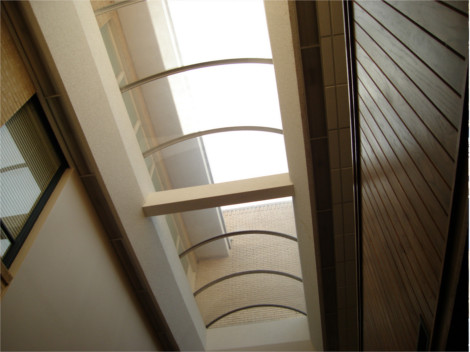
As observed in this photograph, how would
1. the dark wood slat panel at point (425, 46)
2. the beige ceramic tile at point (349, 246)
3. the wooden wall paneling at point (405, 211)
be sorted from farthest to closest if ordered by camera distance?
the beige ceramic tile at point (349, 246), the wooden wall paneling at point (405, 211), the dark wood slat panel at point (425, 46)

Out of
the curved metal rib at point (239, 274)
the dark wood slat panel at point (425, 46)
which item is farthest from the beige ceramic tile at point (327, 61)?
the curved metal rib at point (239, 274)

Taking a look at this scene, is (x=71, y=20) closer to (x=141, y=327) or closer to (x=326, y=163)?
(x=326, y=163)

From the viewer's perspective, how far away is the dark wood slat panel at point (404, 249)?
2623 millimetres

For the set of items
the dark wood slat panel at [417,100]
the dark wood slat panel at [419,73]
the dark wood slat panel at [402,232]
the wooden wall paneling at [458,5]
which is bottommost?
the dark wood slat panel at [402,232]

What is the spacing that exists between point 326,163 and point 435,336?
2728mm

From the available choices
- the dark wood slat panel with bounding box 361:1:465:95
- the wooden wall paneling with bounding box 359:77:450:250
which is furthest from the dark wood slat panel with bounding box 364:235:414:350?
the dark wood slat panel with bounding box 361:1:465:95

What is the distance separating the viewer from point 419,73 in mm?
2080

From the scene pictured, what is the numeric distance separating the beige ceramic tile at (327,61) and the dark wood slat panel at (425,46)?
6.15 ft

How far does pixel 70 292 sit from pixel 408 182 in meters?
3.57

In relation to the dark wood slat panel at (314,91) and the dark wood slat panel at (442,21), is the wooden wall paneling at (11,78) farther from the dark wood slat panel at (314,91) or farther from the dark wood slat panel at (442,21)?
the dark wood slat panel at (442,21)

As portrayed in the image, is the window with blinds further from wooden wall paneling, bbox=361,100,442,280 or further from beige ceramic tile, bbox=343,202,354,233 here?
beige ceramic tile, bbox=343,202,354,233

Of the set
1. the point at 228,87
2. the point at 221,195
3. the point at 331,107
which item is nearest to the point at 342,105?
the point at 331,107

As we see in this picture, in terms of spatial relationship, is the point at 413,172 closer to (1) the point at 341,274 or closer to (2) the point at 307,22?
(2) the point at 307,22

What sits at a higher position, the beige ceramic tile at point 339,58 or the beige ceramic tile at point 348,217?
the beige ceramic tile at point 339,58
